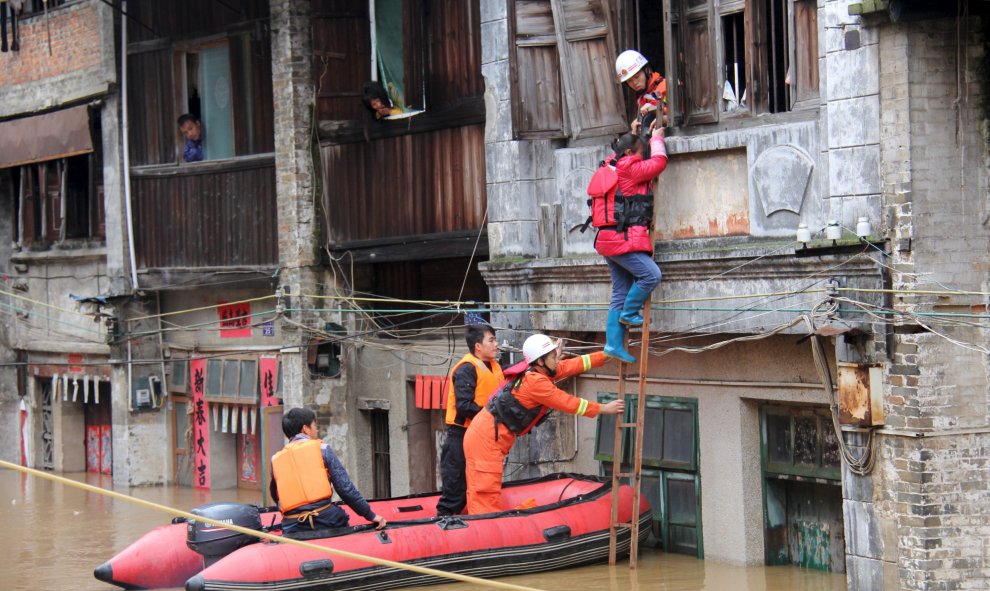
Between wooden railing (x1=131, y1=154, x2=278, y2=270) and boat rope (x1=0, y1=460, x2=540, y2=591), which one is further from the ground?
wooden railing (x1=131, y1=154, x2=278, y2=270)

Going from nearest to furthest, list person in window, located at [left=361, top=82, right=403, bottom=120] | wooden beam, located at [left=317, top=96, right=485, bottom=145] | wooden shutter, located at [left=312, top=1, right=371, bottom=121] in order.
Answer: wooden beam, located at [left=317, top=96, right=485, bottom=145], person in window, located at [left=361, top=82, right=403, bottom=120], wooden shutter, located at [left=312, top=1, right=371, bottom=121]

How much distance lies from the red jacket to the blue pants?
65 millimetres

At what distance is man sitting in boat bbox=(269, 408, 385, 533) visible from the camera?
38.5ft

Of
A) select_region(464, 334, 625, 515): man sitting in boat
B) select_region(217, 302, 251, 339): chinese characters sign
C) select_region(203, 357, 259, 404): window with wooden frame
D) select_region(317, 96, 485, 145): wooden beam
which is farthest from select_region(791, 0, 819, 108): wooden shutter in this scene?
select_region(217, 302, 251, 339): chinese characters sign

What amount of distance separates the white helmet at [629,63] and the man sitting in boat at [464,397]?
102 inches

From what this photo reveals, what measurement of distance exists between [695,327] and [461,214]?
13.3 feet

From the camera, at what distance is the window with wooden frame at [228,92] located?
18.5 meters

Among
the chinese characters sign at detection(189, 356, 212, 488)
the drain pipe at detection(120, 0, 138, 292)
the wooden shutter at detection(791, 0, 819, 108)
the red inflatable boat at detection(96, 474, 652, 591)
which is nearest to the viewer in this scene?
the red inflatable boat at detection(96, 474, 652, 591)

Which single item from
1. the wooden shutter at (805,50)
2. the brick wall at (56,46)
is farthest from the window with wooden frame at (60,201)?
the wooden shutter at (805,50)

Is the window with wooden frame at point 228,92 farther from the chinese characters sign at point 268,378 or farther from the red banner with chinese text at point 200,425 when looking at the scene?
the red banner with chinese text at point 200,425

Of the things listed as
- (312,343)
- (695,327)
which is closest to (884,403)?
(695,327)

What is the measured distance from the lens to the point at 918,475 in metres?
10.5

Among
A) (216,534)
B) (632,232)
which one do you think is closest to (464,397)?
(632,232)

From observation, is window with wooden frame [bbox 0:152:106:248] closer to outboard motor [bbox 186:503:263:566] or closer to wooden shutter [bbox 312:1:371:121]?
wooden shutter [bbox 312:1:371:121]
